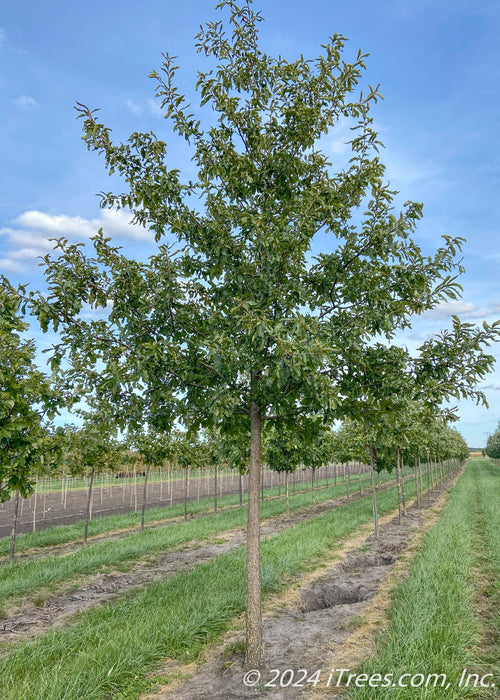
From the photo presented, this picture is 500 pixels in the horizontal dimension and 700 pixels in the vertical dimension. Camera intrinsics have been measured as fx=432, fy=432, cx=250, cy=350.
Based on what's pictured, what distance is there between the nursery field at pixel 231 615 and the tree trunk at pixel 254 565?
0.27 metres

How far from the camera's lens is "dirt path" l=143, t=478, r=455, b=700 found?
Answer: 4.99 m

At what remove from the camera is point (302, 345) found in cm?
454

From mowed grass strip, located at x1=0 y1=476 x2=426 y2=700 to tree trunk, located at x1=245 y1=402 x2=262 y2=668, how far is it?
93 cm

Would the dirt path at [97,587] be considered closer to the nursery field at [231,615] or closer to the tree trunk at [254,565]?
the nursery field at [231,615]

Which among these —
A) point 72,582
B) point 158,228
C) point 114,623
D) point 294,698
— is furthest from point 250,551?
point 72,582

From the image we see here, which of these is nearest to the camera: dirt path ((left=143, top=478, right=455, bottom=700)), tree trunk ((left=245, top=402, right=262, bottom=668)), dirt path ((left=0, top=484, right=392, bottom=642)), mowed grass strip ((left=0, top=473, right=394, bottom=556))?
dirt path ((left=143, top=478, right=455, bottom=700))

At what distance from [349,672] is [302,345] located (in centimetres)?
394

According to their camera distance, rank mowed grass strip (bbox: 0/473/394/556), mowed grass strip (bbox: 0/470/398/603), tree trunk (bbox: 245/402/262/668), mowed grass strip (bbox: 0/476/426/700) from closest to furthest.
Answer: mowed grass strip (bbox: 0/476/426/700) → tree trunk (bbox: 245/402/262/668) → mowed grass strip (bbox: 0/470/398/603) → mowed grass strip (bbox: 0/473/394/556)

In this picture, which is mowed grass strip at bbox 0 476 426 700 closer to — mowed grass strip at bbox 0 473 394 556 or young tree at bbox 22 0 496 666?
young tree at bbox 22 0 496 666

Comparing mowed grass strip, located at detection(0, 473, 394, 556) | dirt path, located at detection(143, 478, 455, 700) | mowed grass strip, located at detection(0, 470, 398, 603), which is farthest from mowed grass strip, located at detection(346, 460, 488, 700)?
mowed grass strip, located at detection(0, 473, 394, 556)

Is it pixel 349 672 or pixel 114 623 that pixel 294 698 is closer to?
pixel 349 672

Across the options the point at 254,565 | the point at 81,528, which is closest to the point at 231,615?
the point at 254,565

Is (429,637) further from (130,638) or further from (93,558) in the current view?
(93,558)

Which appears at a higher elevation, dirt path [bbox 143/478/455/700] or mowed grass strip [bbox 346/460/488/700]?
mowed grass strip [bbox 346/460/488/700]
